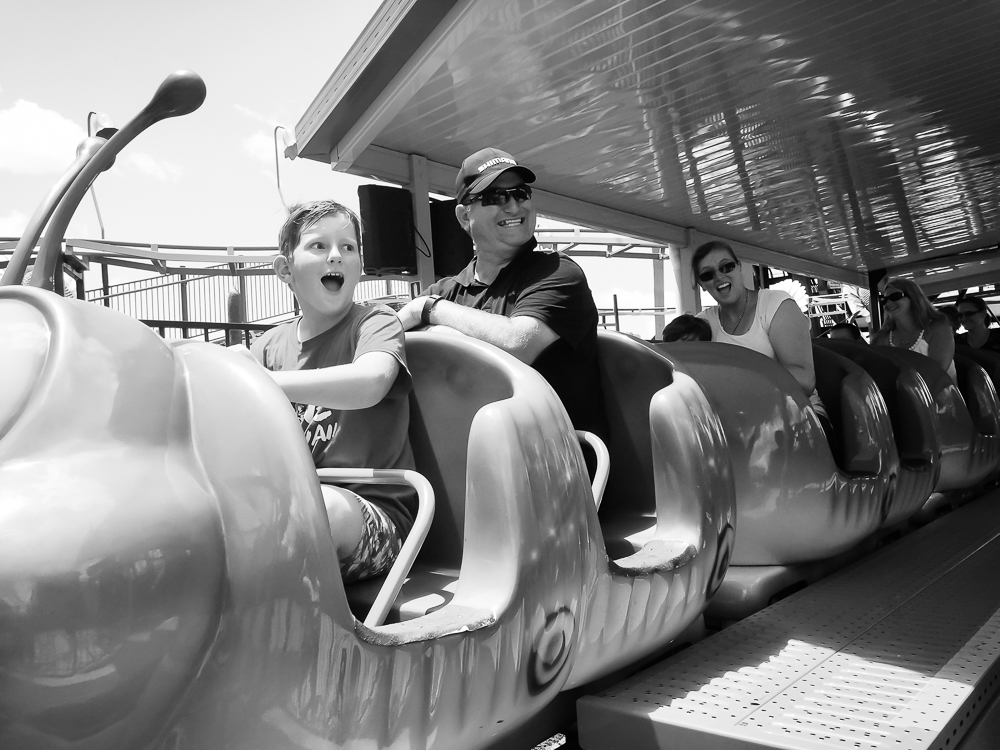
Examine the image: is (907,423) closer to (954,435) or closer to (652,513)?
(954,435)

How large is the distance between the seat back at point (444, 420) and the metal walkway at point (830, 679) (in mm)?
381

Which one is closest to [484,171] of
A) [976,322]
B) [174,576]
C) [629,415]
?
[629,415]

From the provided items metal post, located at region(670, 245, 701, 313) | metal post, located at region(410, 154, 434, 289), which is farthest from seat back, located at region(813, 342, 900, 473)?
metal post, located at region(670, 245, 701, 313)

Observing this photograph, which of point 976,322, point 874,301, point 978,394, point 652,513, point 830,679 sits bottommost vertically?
point 830,679

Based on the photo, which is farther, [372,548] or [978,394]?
[978,394]

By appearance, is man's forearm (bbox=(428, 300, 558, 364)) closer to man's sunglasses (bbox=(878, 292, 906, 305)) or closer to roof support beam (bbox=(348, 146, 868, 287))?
roof support beam (bbox=(348, 146, 868, 287))

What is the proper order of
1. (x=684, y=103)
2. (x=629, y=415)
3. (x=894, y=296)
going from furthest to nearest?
(x=684, y=103) < (x=894, y=296) < (x=629, y=415)

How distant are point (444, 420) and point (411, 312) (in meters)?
0.38

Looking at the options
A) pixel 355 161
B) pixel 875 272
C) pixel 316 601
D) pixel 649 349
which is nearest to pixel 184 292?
pixel 355 161

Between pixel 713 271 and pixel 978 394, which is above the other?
pixel 713 271

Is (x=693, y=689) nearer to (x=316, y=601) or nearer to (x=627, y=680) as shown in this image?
(x=627, y=680)

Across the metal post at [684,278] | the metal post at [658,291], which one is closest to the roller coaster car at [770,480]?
the metal post at [684,278]

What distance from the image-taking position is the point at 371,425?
1.48 metres

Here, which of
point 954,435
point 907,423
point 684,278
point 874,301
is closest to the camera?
point 907,423
